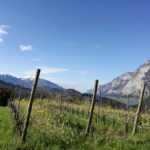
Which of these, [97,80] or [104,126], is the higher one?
[97,80]

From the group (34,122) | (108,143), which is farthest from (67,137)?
(34,122)

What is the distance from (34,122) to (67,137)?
5.01 meters

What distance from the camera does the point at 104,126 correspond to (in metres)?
26.2

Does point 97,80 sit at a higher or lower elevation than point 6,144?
higher

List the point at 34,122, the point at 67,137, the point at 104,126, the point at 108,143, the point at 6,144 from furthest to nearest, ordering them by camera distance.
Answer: the point at 104,126 → the point at 34,122 → the point at 67,137 → the point at 108,143 → the point at 6,144

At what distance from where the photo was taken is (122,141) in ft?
45.4

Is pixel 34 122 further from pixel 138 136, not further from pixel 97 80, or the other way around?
pixel 138 136

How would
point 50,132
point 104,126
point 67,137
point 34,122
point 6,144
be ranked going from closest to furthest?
point 6,144 < point 67,137 < point 50,132 < point 34,122 < point 104,126

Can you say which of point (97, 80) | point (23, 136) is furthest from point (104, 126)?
point (23, 136)

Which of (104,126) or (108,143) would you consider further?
(104,126)

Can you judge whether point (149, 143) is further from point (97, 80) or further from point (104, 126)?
point (104, 126)

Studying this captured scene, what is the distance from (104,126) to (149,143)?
1264 centimetres

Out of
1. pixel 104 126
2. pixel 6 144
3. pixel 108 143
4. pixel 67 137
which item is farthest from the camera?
pixel 104 126

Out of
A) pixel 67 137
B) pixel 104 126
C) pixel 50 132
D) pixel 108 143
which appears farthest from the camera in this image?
pixel 104 126
